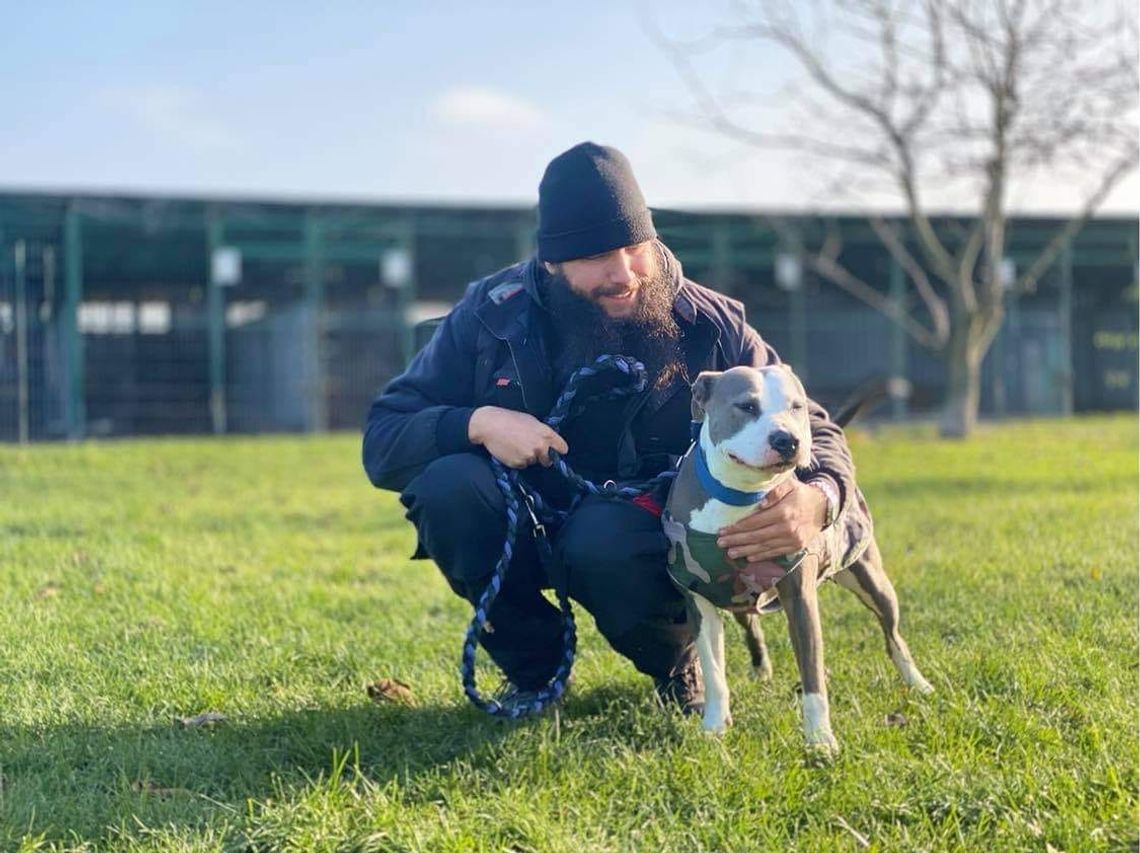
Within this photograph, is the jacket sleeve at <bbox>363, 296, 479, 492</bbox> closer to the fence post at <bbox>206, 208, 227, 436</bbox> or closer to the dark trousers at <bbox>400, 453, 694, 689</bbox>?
the dark trousers at <bbox>400, 453, 694, 689</bbox>

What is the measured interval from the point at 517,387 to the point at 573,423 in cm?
18

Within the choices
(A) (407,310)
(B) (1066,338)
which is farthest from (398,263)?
(B) (1066,338)

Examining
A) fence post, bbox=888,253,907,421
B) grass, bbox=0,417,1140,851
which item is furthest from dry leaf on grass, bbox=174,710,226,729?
fence post, bbox=888,253,907,421

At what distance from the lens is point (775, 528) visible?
254cm

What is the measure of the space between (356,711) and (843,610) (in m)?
1.86

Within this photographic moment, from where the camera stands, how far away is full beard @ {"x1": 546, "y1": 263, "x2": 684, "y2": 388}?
9.66ft

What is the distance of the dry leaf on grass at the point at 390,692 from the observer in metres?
3.06

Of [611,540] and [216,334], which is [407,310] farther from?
[611,540]

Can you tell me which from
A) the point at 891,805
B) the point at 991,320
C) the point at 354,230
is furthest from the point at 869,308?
the point at 891,805

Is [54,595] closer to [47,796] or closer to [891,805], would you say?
[47,796]

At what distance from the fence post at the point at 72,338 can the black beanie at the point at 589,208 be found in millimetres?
13050

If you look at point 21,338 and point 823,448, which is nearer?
point 823,448

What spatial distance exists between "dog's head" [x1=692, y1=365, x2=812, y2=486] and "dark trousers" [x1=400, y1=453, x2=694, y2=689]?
1.13 ft

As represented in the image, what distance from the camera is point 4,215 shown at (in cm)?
1481
